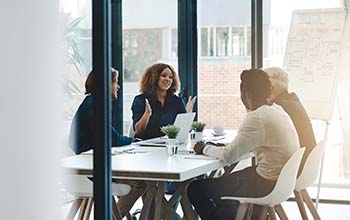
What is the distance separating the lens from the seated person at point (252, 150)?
11.5 ft

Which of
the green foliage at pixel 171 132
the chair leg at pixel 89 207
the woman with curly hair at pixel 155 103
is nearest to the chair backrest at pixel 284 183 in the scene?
the green foliage at pixel 171 132

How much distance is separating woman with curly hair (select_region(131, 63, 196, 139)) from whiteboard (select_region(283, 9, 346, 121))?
1054mm

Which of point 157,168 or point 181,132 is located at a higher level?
point 181,132

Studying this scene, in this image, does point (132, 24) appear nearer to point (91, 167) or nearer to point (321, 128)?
point (321, 128)

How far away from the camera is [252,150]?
355 centimetres

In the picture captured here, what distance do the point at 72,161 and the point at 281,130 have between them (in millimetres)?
1397

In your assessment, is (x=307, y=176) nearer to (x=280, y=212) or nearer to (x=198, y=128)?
(x=280, y=212)

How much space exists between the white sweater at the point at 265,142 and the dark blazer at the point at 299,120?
1.19 feet

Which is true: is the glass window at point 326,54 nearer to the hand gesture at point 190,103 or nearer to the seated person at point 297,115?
the seated person at point 297,115

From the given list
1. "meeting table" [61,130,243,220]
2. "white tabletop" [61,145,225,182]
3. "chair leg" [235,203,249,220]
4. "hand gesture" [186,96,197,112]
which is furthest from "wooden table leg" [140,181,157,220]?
"hand gesture" [186,96,197,112]

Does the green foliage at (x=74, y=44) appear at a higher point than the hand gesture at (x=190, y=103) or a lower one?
higher

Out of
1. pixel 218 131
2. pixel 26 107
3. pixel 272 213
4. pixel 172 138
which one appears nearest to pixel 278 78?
pixel 218 131

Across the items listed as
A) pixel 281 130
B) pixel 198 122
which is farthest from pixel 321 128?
pixel 281 130

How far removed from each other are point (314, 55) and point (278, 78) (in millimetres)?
745
